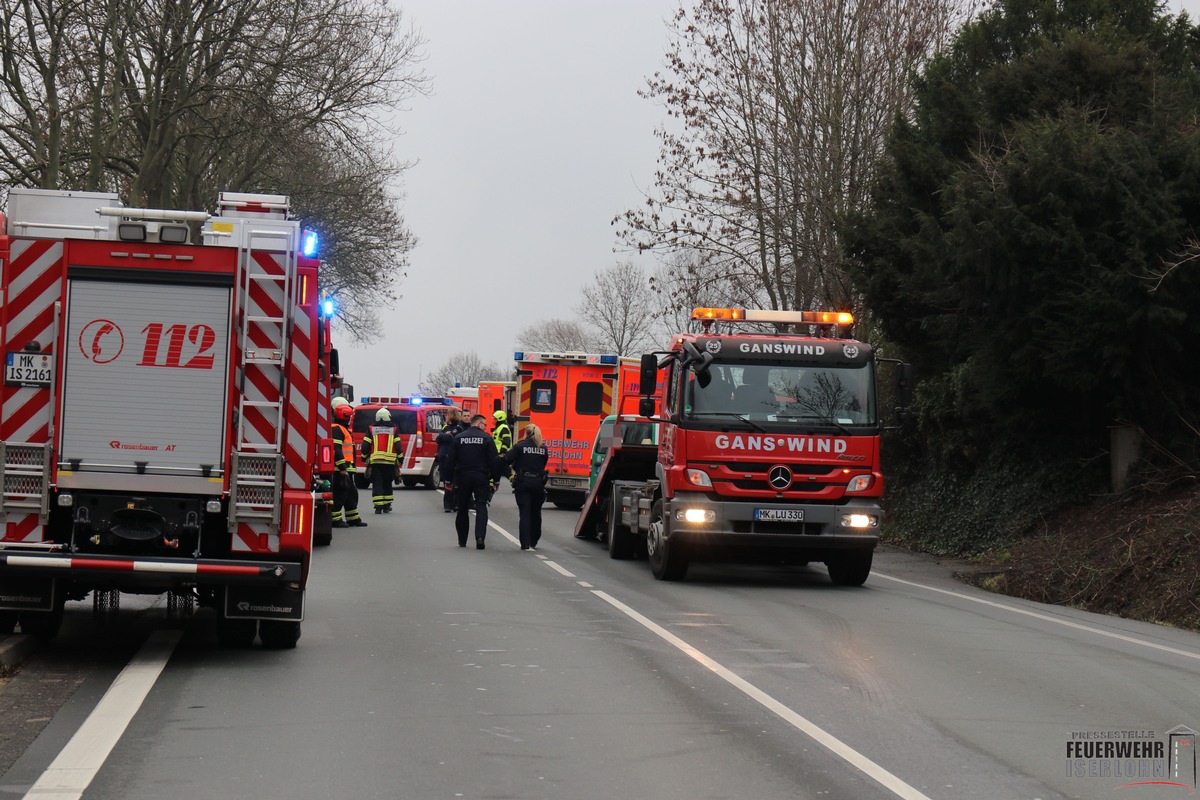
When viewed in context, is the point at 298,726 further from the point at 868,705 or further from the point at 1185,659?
the point at 1185,659

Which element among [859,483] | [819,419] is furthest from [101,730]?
[859,483]

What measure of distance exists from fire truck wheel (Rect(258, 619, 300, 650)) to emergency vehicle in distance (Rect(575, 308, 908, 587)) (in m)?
5.83

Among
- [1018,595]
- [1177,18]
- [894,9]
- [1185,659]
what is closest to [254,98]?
[894,9]

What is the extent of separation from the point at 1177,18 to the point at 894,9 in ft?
30.4

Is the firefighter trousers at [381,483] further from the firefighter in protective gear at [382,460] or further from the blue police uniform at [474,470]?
the blue police uniform at [474,470]

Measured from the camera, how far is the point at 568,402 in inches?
1167

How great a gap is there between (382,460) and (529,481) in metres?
7.63

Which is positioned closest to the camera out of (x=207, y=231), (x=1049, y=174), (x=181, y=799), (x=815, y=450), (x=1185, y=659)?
(x=181, y=799)

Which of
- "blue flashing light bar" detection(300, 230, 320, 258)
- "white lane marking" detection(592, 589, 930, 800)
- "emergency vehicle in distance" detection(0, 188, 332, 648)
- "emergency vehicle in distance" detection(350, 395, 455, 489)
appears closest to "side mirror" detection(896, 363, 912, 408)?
"white lane marking" detection(592, 589, 930, 800)

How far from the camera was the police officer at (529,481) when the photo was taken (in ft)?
63.9

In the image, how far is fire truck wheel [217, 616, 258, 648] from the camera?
10047 mm

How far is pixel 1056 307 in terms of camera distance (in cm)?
1795

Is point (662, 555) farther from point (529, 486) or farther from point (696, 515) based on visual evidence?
point (529, 486)

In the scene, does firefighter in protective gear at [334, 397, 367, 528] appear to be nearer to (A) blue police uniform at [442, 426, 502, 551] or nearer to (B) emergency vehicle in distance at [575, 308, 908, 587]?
(A) blue police uniform at [442, 426, 502, 551]
